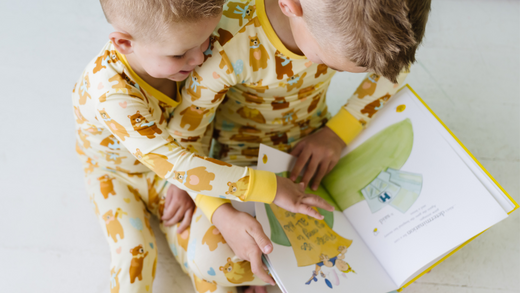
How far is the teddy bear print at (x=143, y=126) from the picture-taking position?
1.90 ft

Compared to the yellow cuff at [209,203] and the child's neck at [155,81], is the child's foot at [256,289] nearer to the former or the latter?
the yellow cuff at [209,203]

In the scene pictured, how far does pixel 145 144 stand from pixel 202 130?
0.15 m

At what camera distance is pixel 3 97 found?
959mm

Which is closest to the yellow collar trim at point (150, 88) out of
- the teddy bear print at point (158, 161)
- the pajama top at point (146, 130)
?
the pajama top at point (146, 130)

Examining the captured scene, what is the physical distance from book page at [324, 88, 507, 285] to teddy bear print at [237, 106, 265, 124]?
180 millimetres

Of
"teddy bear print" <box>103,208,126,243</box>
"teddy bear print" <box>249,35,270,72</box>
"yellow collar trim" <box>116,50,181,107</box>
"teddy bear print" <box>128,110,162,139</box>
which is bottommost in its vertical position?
"teddy bear print" <box>103,208,126,243</box>

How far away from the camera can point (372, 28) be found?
0.46m

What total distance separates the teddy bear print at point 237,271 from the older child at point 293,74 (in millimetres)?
26

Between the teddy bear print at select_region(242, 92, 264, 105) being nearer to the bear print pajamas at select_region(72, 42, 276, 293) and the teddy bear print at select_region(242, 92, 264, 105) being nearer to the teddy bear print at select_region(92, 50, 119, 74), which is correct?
the bear print pajamas at select_region(72, 42, 276, 293)

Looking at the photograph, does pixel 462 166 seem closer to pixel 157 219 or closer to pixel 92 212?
pixel 157 219

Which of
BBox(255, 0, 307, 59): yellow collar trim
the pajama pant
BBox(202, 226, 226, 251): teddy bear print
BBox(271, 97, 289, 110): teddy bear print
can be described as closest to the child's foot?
the pajama pant

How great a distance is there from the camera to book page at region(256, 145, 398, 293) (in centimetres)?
63

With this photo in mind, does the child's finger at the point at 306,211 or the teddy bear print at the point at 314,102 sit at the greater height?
the teddy bear print at the point at 314,102

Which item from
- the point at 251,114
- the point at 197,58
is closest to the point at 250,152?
the point at 251,114
